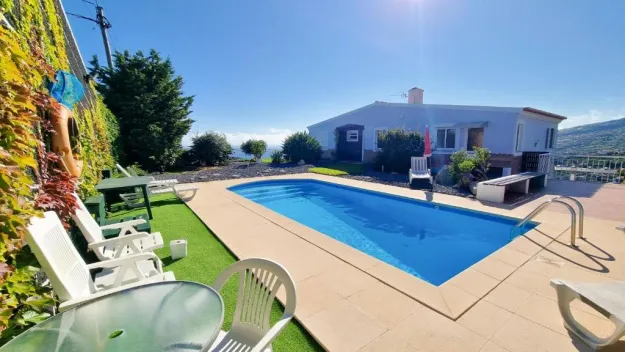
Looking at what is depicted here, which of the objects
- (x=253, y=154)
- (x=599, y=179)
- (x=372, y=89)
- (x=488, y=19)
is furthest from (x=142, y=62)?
(x=599, y=179)

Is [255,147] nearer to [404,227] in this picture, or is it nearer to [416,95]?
[416,95]

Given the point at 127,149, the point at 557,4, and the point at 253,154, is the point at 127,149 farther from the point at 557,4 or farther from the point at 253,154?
the point at 557,4

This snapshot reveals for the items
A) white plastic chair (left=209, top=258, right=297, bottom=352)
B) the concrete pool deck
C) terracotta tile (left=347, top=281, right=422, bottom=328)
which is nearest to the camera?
white plastic chair (left=209, top=258, right=297, bottom=352)

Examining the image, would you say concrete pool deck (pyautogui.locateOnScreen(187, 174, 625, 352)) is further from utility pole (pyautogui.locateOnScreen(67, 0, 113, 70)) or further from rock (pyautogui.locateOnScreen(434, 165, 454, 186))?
utility pole (pyautogui.locateOnScreen(67, 0, 113, 70))

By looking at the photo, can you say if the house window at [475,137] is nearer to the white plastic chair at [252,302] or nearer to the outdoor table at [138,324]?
the white plastic chair at [252,302]

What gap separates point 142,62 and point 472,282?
2090cm

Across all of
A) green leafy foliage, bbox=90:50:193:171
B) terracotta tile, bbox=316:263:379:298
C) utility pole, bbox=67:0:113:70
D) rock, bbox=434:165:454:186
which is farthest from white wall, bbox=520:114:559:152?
utility pole, bbox=67:0:113:70

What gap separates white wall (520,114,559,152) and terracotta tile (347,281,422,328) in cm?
1433

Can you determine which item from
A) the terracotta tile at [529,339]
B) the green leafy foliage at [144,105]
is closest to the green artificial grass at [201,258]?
the terracotta tile at [529,339]

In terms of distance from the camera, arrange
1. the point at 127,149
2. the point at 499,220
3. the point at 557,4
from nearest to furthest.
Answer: the point at 499,220 < the point at 557,4 < the point at 127,149

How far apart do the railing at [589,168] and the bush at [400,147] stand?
7053 millimetres

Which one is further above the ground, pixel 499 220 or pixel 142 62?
pixel 142 62

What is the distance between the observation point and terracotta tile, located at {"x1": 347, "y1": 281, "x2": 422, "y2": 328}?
107 inches

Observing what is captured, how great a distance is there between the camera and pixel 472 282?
342 centimetres
